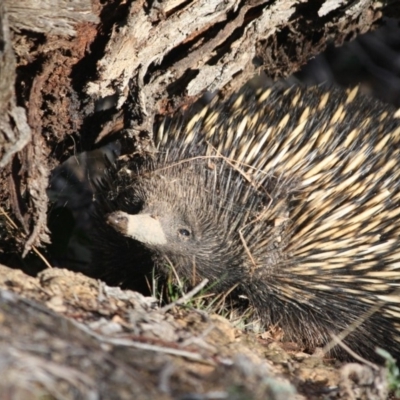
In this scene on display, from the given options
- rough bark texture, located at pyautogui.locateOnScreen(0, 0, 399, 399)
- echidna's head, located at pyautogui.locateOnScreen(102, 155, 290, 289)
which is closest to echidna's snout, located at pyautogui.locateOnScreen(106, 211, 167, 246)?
echidna's head, located at pyautogui.locateOnScreen(102, 155, 290, 289)

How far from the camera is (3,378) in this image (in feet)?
6.48

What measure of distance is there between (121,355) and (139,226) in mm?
1213

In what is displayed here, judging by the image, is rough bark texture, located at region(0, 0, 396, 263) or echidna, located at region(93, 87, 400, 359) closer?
rough bark texture, located at region(0, 0, 396, 263)

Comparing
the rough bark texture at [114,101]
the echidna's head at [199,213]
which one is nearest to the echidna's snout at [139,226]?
the echidna's head at [199,213]

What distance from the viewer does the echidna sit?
139 inches

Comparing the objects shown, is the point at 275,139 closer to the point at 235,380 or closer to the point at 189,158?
the point at 189,158

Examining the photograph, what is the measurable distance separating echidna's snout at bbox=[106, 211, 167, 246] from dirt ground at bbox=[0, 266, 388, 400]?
0.38 m

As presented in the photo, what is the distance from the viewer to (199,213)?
355 centimetres

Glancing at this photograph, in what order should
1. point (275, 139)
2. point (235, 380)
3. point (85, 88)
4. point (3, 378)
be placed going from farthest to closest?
point (275, 139) < point (85, 88) < point (235, 380) < point (3, 378)

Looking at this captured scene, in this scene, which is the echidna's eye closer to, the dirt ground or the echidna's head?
the echidna's head

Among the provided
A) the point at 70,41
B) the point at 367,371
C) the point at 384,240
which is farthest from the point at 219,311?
the point at 70,41

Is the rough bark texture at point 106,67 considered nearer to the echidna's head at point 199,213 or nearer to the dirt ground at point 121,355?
the echidna's head at point 199,213

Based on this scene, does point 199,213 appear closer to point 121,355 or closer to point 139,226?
point 139,226

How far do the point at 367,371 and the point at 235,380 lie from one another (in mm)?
704
